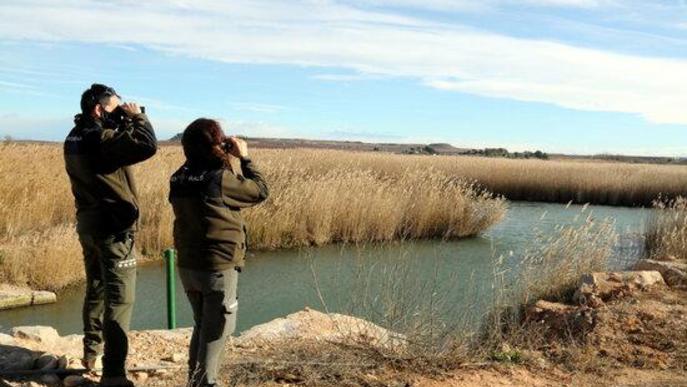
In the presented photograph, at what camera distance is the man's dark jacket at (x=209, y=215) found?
3688mm

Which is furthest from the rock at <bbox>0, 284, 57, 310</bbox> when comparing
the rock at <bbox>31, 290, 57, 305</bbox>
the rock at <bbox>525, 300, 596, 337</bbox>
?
the rock at <bbox>525, 300, 596, 337</bbox>

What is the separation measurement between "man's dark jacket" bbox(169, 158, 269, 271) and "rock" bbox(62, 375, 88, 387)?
41.5 inches

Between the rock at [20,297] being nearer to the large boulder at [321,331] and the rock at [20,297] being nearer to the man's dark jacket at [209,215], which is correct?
the large boulder at [321,331]

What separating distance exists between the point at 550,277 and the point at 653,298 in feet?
3.46

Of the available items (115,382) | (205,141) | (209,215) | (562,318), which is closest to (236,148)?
(205,141)

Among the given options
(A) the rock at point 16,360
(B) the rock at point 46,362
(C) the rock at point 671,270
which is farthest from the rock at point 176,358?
(C) the rock at point 671,270

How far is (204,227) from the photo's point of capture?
3695 millimetres

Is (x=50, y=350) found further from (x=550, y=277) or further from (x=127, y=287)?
(x=550, y=277)

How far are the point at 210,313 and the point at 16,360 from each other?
1.53 m

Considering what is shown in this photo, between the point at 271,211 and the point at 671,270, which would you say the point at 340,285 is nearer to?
the point at 671,270

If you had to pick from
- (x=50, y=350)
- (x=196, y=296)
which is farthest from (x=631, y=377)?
(x=50, y=350)

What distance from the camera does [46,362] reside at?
4.39 meters

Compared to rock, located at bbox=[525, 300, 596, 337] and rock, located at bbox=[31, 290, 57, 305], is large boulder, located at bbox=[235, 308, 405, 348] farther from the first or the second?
rock, located at bbox=[31, 290, 57, 305]

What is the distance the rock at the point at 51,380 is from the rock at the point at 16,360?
0.25 m
